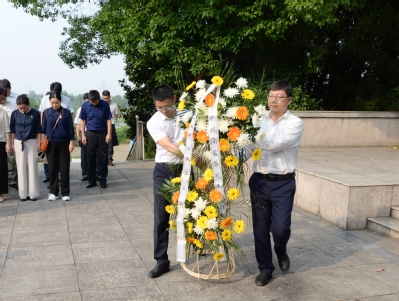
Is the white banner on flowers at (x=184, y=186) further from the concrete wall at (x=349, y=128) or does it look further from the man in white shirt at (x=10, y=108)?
the concrete wall at (x=349, y=128)

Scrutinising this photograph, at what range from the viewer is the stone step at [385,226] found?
626cm

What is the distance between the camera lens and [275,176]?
469 centimetres

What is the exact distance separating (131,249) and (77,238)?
83 centimetres

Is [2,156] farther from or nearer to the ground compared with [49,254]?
farther from the ground

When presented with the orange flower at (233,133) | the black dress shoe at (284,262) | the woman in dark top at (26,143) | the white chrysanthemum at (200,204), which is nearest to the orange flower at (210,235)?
the white chrysanthemum at (200,204)

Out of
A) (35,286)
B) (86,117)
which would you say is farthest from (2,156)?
(35,286)

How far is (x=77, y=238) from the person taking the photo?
618cm

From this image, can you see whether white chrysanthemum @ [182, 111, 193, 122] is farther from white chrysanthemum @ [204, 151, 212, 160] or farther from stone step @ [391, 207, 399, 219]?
stone step @ [391, 207, 399, 219]

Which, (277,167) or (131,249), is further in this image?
(131,249)

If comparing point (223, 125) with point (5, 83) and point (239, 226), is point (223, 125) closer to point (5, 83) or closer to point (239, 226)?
point (239, 226)

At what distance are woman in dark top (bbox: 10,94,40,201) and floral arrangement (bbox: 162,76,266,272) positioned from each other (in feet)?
14.4

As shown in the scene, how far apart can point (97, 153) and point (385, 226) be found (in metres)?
5.35

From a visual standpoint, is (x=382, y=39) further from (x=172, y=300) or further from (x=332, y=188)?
(x=172, y=300)

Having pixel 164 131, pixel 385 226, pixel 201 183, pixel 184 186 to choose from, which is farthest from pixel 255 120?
Answer: pixel 385 226
